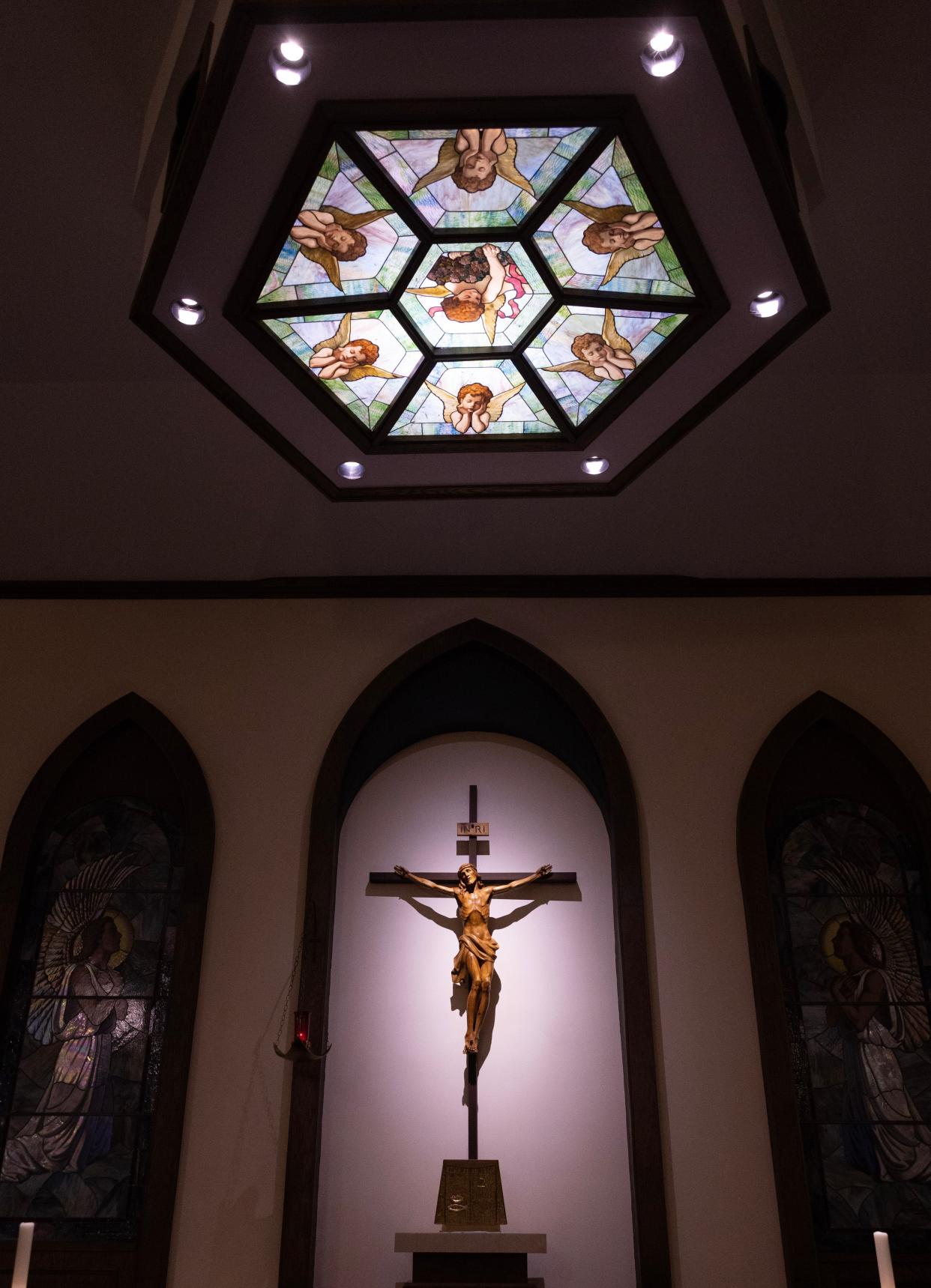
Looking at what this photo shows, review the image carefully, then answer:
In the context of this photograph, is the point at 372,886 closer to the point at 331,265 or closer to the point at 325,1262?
the point at 325,1262

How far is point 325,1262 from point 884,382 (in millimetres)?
4312

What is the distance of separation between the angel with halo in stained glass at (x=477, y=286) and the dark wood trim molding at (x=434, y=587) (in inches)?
69.5

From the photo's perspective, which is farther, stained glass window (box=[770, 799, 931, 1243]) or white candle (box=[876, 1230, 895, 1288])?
stained glass window (box=[770, 799, 931, 1243])

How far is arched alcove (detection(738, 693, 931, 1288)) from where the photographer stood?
4418 mm

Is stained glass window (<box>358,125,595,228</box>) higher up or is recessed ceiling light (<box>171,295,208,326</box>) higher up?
stained glass window (<box>358,125,595,228</box>)

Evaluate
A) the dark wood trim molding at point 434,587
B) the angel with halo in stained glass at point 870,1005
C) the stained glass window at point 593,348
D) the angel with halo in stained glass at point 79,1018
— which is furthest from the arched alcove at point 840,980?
the angel with halo in stained glass at point 79,1018

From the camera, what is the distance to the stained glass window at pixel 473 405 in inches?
169

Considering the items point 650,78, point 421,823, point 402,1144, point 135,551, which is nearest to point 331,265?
point 650,78

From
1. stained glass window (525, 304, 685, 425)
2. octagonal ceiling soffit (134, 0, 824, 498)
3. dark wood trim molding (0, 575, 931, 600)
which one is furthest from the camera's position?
dark wood trim molding (0, 575, 931, 600)

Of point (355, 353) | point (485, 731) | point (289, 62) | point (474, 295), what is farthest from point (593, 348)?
point (485, 731)

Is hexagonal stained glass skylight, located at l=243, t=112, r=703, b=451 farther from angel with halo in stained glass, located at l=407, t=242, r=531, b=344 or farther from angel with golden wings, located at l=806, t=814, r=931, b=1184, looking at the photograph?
angel with golden wings, located at l=806, t=814, r=931, b=1184

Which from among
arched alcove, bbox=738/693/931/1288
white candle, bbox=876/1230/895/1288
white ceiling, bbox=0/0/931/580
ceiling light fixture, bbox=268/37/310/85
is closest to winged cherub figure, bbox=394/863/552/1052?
arched alcove, bbox=738/693/931/1288

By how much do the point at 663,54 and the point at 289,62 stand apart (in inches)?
39.7

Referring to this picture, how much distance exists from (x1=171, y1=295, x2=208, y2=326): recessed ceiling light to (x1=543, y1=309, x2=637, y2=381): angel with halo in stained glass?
128 centimetres
